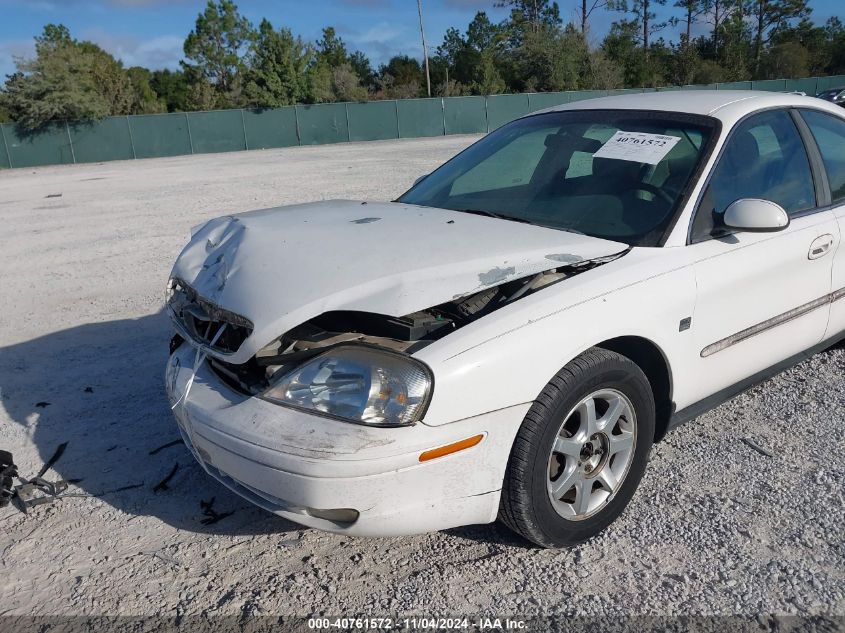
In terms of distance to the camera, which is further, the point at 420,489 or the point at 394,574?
the point at 394,574

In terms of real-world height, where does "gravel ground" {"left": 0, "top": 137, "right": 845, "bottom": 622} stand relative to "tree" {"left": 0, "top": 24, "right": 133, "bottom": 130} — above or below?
below

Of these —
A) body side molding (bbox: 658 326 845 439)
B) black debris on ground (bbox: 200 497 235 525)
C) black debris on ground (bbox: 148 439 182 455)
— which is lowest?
black debris on ground (bbox: 200 497 235 525)

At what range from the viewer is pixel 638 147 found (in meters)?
3.28

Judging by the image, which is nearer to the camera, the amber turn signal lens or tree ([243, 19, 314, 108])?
the amber turn signal lens

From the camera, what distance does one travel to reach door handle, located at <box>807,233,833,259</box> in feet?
11.0

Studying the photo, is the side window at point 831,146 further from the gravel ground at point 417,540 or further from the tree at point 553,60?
the tree at point 553,60

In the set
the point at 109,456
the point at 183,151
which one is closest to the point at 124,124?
the point at 183,151

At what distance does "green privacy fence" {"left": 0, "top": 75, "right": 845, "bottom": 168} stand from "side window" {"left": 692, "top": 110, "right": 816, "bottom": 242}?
3283 cm

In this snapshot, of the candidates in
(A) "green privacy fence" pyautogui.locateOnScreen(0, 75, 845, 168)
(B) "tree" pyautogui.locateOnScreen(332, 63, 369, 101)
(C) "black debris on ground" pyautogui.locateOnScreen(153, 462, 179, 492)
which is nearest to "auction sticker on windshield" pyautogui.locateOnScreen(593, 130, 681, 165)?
(C) "black debris on ground" pyautogui.locateOnScreen(153, 462, 179, 492)

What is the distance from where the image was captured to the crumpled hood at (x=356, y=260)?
2.39 meters

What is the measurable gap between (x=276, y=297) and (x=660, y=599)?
167 centimetres

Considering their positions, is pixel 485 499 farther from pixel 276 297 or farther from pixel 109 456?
pixel 109 456

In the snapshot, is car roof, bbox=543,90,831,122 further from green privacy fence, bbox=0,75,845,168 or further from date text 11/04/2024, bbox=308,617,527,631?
green privacy fence, bbox=0,75,845,168

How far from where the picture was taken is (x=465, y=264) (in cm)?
257
